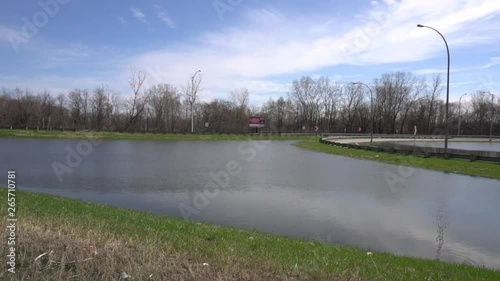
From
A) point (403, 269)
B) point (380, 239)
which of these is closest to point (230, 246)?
point (403, 269)

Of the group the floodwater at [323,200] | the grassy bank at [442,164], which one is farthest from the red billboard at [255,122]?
the floodwater at [323,200]

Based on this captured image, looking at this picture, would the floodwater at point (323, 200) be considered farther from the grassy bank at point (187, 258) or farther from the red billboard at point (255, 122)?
the red billboard at point (255, 122)

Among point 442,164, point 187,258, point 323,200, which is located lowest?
point 323,200

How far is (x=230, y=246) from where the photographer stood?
309 inches

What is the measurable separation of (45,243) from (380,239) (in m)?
8.09

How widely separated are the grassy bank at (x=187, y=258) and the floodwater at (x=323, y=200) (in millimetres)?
2349

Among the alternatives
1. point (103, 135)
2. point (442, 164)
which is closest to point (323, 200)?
point (442, 164)

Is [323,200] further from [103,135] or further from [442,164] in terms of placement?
[103,135]

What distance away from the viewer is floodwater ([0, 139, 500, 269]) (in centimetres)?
1095

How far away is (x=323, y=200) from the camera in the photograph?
53.1ft

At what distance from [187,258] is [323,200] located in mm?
10874

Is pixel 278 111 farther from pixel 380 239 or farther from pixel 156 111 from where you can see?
pixel 380 239

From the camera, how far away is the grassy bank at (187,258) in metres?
4.97

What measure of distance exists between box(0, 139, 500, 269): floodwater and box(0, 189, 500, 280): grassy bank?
92.5 inches
